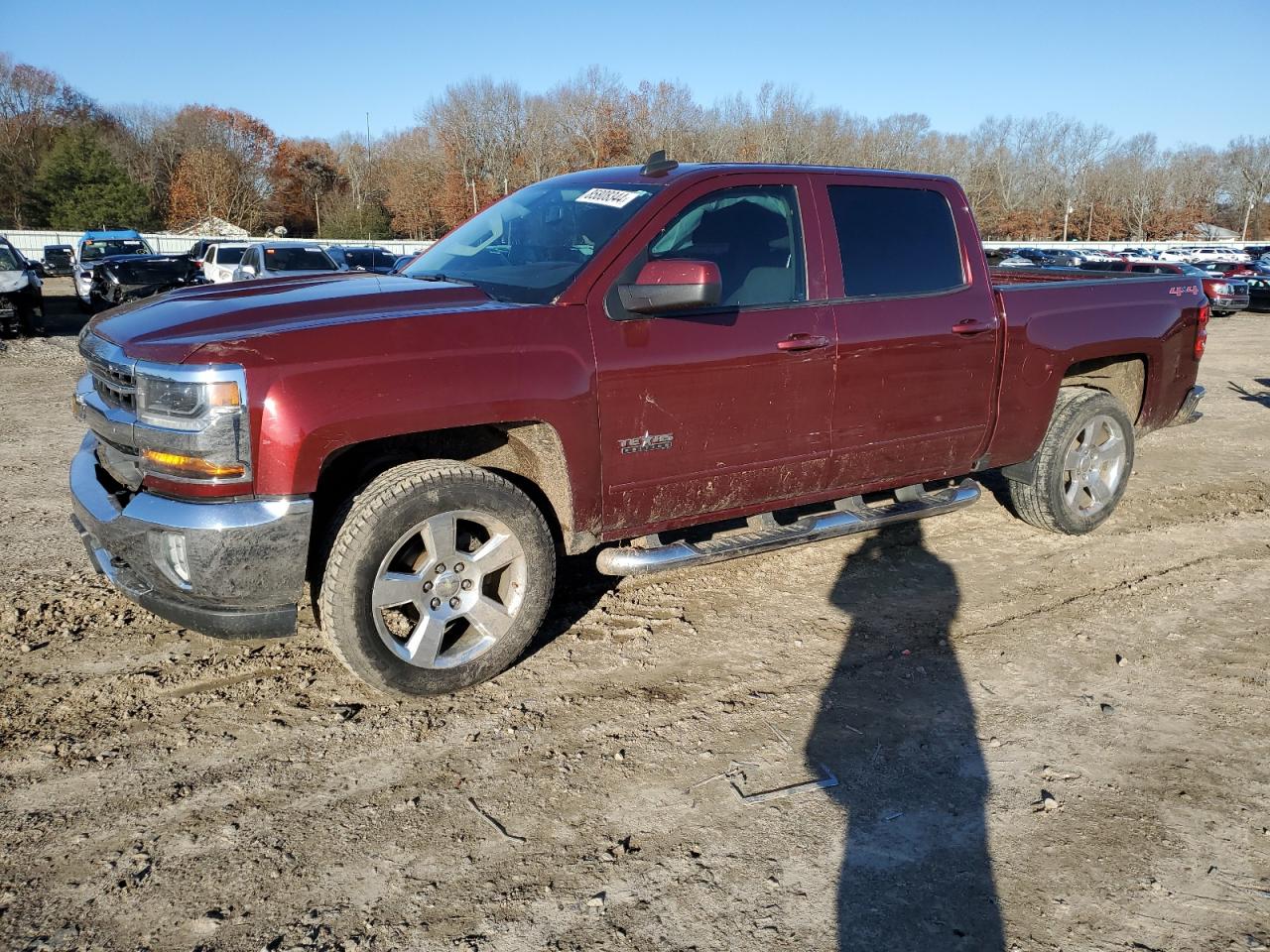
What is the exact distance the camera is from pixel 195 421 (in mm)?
3088

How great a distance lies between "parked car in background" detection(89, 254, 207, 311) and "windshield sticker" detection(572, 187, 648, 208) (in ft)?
52.8

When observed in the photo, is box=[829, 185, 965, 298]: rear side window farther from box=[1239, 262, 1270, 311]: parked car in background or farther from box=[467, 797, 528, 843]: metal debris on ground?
box=[1239, 262, 1270, 311]: parked car in background

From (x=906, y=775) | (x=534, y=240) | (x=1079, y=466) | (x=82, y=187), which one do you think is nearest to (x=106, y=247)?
(x=534, y=240)

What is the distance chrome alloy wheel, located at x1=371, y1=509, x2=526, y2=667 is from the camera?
3.49 metres

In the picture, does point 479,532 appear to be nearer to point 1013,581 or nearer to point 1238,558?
point 1013,581

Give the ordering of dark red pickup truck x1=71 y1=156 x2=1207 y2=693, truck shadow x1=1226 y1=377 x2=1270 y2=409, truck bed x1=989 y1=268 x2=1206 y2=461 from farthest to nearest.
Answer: truck shadow x1=1226 y1=377 x2=1270 y2=409 < truck bed x1=989 y1=268 x2=1206 y2=461 < dark red pickup truck x1=71 y1=156 x2=1207 y2=693

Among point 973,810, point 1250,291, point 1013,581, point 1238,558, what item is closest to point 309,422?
point 973,810

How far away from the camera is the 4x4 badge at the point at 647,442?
3.80 m

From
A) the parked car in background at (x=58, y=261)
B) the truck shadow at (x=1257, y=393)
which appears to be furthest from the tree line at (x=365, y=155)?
the truck shadow at (x=1257, y=393)

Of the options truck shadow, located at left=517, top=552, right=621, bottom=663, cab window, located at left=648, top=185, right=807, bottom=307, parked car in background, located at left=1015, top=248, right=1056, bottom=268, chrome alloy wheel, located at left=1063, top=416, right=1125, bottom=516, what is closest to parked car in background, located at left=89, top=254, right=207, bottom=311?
truck shadow, located at left=517, top=552, right=621, bottom=663

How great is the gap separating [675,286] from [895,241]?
1604mm

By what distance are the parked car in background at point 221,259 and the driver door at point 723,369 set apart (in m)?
17.2

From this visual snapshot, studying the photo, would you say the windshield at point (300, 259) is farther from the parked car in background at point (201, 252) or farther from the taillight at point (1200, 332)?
the taillight at point (1200, 332)

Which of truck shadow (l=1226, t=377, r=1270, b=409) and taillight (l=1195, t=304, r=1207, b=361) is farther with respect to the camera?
truck shadow (l=1226, t=377, r=1270, b=409)
